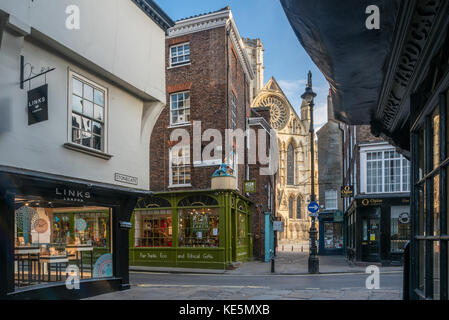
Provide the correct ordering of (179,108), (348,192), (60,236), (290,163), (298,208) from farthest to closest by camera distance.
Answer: (290,163) → (298,208) → (348,192) → (179,108) → (60,236)

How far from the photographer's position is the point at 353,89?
3986 millimetres

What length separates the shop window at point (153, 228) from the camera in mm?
22375

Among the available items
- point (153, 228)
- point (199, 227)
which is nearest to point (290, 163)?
point (153, 228)

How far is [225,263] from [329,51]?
1903 centimetres

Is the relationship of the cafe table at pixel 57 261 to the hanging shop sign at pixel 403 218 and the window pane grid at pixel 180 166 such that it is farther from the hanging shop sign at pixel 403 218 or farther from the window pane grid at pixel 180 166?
the hanging shop sign at pixel 403 218

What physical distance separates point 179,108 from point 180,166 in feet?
10.5

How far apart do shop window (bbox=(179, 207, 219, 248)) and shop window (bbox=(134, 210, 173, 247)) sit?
28.5 inches

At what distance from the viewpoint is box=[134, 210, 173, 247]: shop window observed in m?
22.4

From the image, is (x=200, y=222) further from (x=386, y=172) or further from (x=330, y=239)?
(x=330, y=239)

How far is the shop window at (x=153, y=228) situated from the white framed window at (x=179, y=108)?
4.94m

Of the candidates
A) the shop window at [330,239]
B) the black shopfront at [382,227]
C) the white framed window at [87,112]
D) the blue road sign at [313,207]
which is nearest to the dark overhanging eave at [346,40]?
the white framed window at [87,112]

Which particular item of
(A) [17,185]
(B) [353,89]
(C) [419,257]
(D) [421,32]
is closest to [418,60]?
(D) [421,32]

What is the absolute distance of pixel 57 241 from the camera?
10180mm

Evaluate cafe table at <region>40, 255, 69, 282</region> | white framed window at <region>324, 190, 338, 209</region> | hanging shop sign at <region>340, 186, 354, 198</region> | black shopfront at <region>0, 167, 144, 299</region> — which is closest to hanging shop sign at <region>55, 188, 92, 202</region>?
black shopfront at <region>0, 167, 144, 299</region>
